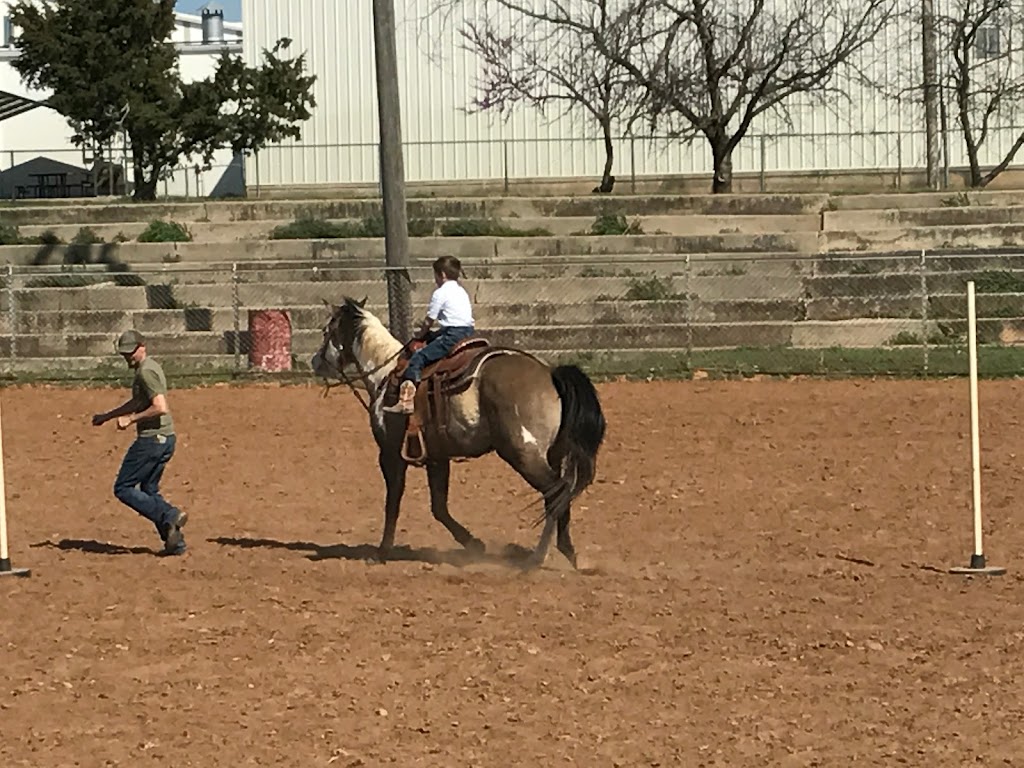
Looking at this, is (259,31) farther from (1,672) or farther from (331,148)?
(1,672)

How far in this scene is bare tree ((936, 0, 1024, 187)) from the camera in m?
37.6

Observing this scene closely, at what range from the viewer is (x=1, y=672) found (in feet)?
31.3

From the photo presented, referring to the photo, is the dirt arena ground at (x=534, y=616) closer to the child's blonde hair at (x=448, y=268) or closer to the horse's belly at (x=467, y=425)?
the horse's belly at (x=467, y=425)

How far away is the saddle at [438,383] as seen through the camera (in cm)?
1269

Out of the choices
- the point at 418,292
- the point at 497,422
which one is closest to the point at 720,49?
the point at 418,292

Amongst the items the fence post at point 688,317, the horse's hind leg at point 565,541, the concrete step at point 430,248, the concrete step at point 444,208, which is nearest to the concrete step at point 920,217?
the concrete step at point 444,208

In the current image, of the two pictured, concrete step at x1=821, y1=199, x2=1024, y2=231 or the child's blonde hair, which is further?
concrete step at x1=821, y1=199, x2=1024, y2=231

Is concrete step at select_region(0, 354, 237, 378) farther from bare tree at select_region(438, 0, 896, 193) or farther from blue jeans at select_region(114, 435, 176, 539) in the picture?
blue jeans at select_region(114, 435, 176, 539)

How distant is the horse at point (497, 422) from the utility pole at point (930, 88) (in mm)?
25885

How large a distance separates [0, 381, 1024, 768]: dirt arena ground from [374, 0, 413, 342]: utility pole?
256 inches

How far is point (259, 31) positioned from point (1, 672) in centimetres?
3377

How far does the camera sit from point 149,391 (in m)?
13.1

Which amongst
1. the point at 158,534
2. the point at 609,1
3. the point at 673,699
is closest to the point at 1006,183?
the point at 609,1

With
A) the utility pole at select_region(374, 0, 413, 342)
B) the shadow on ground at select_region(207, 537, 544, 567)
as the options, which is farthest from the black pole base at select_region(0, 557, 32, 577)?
the utility pole at select_region(374, 0, 413, 342)
